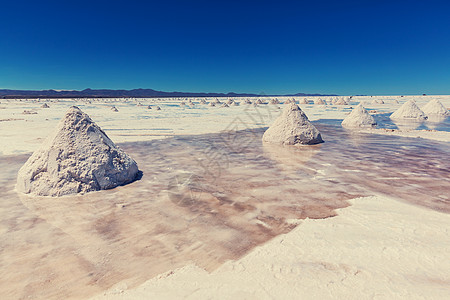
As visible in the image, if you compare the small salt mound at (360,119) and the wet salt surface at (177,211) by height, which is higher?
the small salt mound at (360,119)

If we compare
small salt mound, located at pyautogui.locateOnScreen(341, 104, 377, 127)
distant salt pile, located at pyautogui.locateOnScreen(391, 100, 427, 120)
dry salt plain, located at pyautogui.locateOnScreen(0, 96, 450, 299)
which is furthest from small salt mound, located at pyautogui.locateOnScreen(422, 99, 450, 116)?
dry salt plain, located at pyautogui.locateOnScreen(0, 96, 450, 299)

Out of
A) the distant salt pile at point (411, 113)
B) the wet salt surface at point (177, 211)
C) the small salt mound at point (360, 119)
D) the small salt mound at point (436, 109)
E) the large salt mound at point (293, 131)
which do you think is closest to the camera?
the wet salt surface at point (177, 211)

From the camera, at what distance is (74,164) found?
4062 mm

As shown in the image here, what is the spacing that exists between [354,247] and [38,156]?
4490 mm

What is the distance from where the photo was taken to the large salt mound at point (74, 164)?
3930 mm

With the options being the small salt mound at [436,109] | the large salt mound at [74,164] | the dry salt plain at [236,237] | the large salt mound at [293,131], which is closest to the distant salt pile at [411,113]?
the small salt mound at [436,109]

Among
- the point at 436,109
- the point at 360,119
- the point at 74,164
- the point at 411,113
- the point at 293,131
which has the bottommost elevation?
the point at 74,164

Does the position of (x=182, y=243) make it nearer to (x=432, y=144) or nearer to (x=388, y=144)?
(x=388, y=144)

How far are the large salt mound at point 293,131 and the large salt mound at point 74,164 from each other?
5.01 m

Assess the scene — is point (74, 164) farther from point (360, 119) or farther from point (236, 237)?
point (360, 119)

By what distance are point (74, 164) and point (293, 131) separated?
6.00 metres

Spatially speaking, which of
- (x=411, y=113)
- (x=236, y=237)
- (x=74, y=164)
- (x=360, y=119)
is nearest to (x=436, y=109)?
(x=411, y=113)

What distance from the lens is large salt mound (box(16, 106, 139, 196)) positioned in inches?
155

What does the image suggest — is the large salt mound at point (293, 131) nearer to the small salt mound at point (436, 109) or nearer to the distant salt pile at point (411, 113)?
the distant salt pile at point (411, 113)
